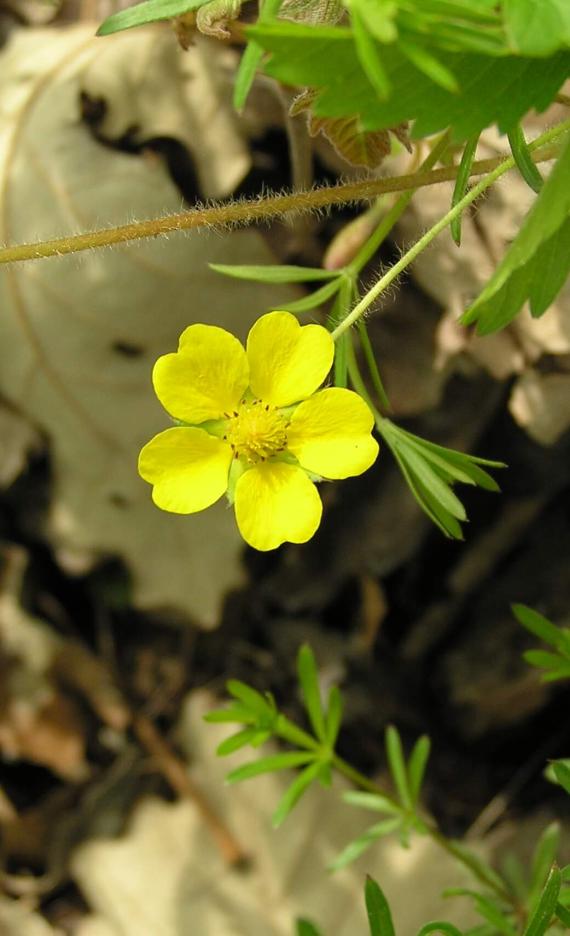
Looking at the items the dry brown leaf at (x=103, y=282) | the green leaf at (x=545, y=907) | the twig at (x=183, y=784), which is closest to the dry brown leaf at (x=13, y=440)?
the dry brown leaf at (x=103, y=282)

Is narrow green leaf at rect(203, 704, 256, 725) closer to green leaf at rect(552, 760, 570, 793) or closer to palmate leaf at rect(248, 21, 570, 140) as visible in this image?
green leaf at rect(552, 760, 570, 793)

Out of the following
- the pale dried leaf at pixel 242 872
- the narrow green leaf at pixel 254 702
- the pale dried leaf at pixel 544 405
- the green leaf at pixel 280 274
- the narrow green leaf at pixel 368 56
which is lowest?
the pale dried leaf at pixel 242 872

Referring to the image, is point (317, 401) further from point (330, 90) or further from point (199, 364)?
point (330, 90)

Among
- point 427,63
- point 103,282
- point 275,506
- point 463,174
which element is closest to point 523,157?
point 463,174

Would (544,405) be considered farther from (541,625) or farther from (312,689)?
(312,689)

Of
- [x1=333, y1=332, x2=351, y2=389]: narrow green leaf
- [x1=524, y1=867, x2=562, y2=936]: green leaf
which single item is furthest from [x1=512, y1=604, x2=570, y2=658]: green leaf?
[x1=333, y1=332, x2=351, y2=389]: narrow green leaf

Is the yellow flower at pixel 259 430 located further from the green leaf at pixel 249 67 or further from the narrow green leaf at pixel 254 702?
the narrow green leaf at pixel 254 702
